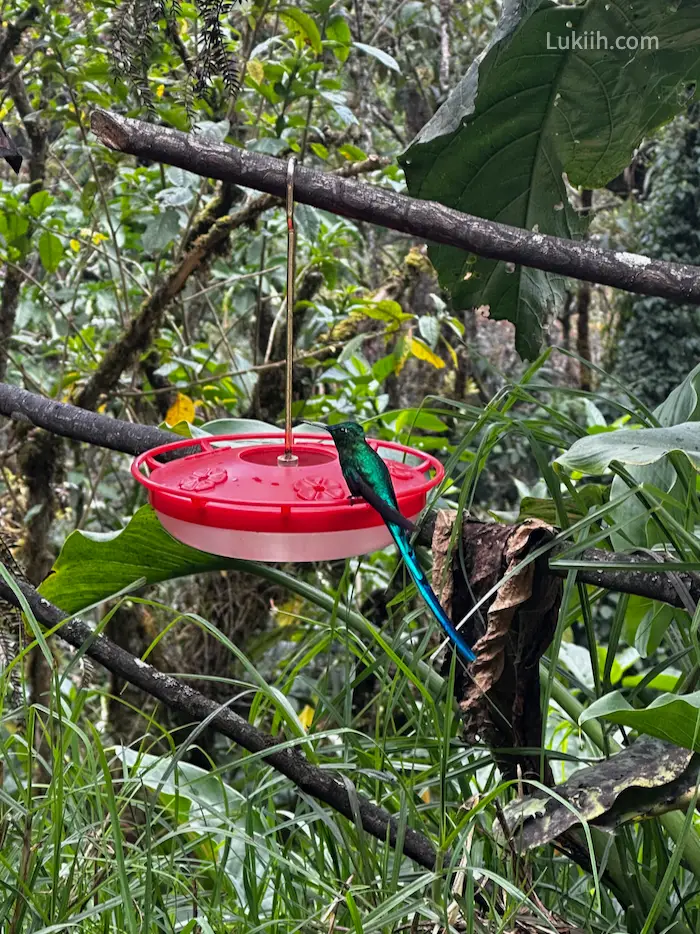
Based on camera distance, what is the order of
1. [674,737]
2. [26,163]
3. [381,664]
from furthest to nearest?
[26,163] < [381,664] < [674,737]

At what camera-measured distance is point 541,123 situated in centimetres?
136

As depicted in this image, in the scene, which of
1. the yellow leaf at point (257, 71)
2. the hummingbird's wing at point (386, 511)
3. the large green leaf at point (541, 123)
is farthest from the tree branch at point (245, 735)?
the yellow leaf at point (257, 71)

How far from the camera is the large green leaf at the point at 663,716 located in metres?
0.72

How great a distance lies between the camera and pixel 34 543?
2.38m

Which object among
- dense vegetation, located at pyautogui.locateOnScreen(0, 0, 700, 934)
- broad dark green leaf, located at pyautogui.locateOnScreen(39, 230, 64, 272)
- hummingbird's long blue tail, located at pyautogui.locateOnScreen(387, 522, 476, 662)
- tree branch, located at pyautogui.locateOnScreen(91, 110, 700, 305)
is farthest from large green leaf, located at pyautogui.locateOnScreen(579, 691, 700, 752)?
broad dark green leaf, located at pyautogui.locateOnScreen(39, 230, 64, 272)

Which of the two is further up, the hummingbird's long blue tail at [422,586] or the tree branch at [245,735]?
the hummingbird's long blue tail at [422,586]

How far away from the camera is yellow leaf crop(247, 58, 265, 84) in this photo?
2.04m

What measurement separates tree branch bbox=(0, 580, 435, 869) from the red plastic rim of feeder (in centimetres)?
17

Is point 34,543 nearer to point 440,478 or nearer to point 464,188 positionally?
point 464,188

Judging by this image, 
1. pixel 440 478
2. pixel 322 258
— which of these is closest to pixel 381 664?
pixel 440 478

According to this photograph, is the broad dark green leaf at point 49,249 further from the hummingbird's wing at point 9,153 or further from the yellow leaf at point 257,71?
the hummingbird's wing at point 9,153

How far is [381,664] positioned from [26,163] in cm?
229

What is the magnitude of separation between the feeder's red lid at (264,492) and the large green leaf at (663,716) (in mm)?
277

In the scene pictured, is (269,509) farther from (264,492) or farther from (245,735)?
(245,735)
